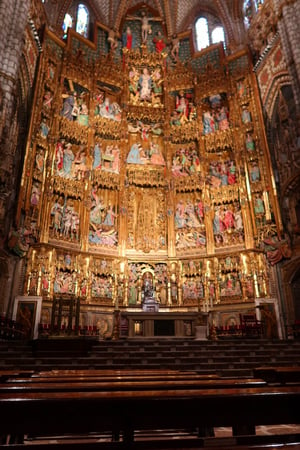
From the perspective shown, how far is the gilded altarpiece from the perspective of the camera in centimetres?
1529

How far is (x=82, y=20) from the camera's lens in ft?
74.7

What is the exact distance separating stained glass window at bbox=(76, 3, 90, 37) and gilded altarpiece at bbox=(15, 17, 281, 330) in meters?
3.70

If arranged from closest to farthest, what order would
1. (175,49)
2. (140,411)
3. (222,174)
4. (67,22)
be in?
1. (140,411)
2. (222,174)
3. (67,22)
4. (175,49)

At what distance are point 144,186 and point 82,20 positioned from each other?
13.3 m

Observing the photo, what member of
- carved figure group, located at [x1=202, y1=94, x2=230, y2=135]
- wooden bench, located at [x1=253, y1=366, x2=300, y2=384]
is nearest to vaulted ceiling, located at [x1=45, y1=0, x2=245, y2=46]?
carved figure group, located at [x1=202, y1=94, x2=230, y2=135]

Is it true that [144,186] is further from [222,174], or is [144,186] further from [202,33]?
[202,33]

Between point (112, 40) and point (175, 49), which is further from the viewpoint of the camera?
point (175, 49)

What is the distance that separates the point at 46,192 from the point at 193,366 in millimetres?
11144

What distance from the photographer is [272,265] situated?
1511 centimetres

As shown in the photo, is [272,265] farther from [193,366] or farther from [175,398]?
[175,398]

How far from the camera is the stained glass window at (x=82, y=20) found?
73.6 ft

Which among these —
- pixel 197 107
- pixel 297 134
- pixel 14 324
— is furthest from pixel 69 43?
pixel 14 324

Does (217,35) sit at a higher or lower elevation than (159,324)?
higher

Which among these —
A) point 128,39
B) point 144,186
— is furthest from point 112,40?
point 144,186
